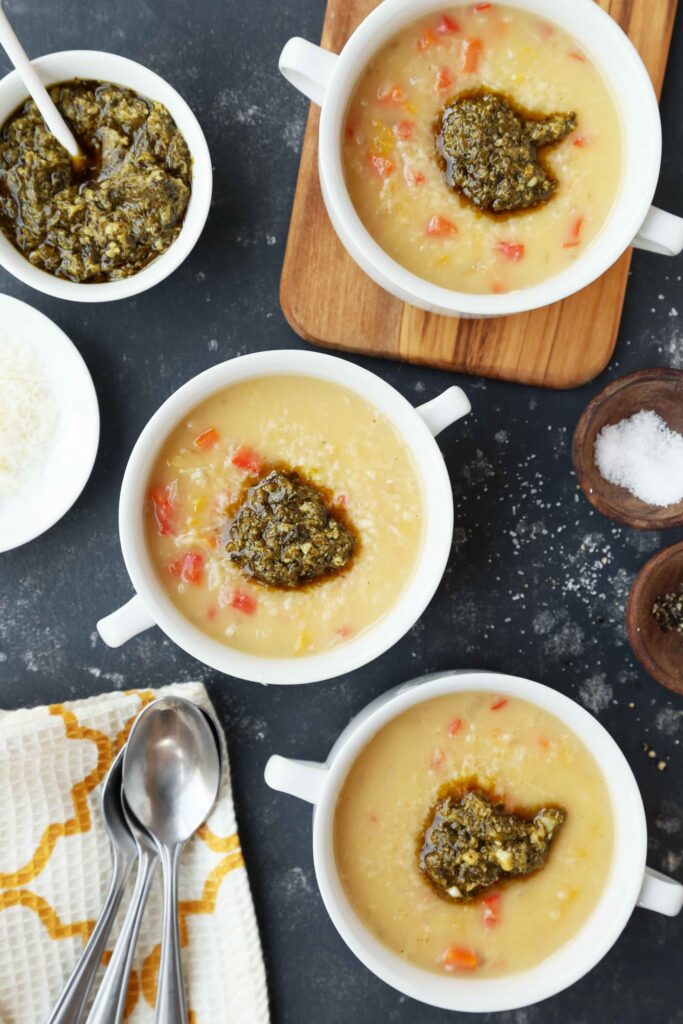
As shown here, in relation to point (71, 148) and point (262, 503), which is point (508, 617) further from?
point (71, 148)

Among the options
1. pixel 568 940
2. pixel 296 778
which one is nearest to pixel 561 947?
pixel 568 940

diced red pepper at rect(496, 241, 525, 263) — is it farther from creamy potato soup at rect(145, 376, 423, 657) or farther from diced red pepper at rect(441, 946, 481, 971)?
diced red pepper at rect(441, 946, 481, 971)

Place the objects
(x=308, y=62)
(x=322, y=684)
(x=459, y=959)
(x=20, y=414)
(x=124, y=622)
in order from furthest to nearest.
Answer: (x=322, y=684) < (x=20, y=414) < (x=459, y=959) < (x=124, y=622) < (x=308, y=62)

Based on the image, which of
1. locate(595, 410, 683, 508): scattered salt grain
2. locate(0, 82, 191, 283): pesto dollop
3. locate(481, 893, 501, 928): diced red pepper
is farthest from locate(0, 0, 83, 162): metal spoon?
locate(481, 893, 501, 928): diced red pepper

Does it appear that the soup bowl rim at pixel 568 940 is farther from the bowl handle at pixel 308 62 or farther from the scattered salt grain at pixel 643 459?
the bowl handle at pixel 308 62

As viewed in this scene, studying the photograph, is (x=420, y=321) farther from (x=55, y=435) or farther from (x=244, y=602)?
(x=55, y=435)
